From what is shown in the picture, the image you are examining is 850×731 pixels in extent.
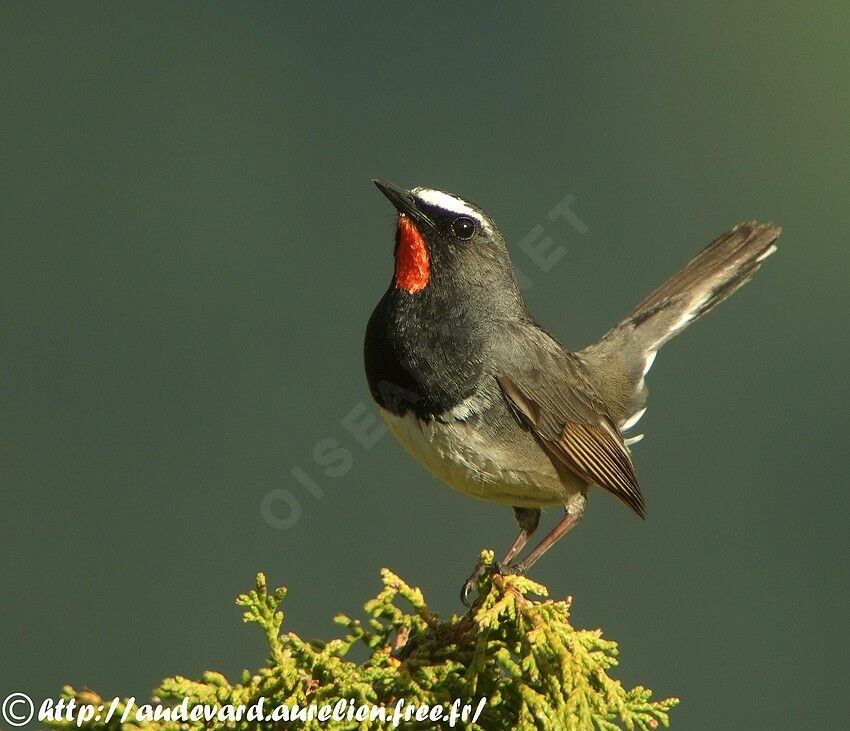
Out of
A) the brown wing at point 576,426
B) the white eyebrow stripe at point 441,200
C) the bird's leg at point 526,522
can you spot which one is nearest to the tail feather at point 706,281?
the brown wing at point 576,426

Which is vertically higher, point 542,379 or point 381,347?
point 381,347

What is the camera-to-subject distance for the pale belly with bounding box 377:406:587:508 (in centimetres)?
272

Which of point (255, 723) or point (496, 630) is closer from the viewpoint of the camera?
point (255, 723)

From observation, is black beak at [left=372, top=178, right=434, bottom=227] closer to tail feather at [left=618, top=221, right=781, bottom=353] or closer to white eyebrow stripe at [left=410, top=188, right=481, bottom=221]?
white eyebrow stripe at [left=410, top=188, right=481, bottom=221]

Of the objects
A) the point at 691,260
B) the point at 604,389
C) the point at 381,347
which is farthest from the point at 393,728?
the point at 691,260

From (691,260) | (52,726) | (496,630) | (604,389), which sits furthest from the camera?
(691,260)

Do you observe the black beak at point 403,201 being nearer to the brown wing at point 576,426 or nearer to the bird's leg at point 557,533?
the brown wing at point 576,426

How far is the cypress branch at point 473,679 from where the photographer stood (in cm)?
210

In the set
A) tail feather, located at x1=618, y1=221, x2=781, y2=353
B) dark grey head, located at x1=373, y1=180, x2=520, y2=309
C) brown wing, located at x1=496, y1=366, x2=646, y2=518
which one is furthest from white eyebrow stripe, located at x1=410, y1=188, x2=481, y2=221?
tail feather, located at x1=618, y1=221, x2=781, y2=353

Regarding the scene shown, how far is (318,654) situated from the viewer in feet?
7.16

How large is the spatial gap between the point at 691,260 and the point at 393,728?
2.33m

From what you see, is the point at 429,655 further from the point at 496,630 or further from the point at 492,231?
the point at 492,231

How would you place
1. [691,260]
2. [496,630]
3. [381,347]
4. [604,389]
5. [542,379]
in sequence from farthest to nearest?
1. [691,260]
2. [604,389]
3. [542,379]
4. [381,347]
5. [496,630]

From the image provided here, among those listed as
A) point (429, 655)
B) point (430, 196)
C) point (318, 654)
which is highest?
point (430, 196)
